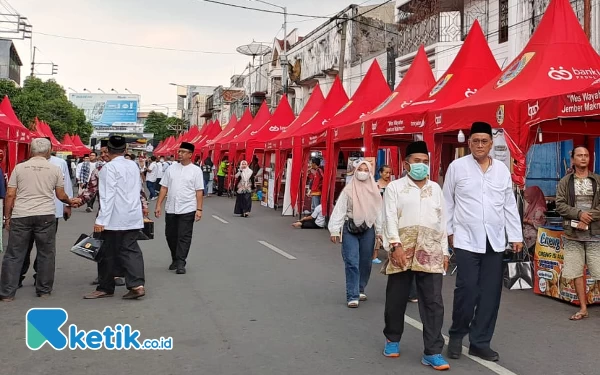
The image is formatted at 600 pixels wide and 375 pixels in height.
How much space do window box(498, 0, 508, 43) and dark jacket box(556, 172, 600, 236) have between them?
15.3 meters

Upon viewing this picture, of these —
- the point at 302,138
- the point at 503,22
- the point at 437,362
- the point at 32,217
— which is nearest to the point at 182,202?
the point at 32,217

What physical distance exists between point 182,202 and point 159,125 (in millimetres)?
103765

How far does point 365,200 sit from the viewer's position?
692cm

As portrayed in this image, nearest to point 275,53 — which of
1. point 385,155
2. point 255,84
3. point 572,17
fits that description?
point 255,84

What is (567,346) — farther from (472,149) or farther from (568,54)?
(568,54)

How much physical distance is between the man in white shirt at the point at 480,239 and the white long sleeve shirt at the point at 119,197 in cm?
381

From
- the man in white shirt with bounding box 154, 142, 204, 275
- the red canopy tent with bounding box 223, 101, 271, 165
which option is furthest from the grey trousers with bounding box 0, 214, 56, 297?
the red canopy tent with bounding box 223, 101, 271, 165

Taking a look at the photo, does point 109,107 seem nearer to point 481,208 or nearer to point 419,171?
point 419,171

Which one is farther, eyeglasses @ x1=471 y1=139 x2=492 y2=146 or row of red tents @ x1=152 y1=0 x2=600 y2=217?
row of red tents @ x1=152 y1=0 x2=600 y2=217

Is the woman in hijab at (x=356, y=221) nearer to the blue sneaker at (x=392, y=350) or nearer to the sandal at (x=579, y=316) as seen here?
the blue sneaker at (x=392, y=350)

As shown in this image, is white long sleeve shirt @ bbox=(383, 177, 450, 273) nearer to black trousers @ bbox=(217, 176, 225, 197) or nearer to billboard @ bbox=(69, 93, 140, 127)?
black trousers @ bbox=(217, 176, 225, 197)

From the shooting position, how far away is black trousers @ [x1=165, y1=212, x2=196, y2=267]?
8641 millimetres

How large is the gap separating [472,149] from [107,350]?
3553 millimetres

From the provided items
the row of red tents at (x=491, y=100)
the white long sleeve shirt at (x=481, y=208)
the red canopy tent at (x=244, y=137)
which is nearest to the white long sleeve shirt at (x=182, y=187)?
the row of red tents at (x=491, y=100)
